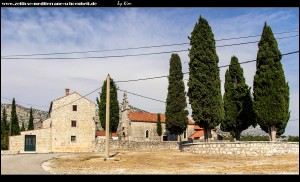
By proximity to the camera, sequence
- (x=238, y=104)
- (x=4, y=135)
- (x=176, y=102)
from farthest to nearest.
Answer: (x=176, y=102), (x=4, y=135), (x=238, y=104)

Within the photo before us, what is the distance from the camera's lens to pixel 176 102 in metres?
45.3

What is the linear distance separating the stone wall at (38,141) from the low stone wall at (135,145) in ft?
22.5

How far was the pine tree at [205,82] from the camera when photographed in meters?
32.3

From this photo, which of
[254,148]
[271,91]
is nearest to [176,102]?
[271,91]

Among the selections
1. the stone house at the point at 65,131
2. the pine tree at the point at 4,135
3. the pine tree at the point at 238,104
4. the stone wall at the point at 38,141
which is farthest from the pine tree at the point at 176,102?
the pine tree at the point at 4,135

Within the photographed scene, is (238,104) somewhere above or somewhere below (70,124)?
above

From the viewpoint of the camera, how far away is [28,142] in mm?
40188

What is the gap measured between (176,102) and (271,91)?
690 inches

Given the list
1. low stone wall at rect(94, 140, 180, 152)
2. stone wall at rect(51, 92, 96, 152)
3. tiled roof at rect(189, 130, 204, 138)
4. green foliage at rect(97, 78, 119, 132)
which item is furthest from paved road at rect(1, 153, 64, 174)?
tiled roof at rect(189, 130, 204, 138)

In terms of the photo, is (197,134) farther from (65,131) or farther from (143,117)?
(65,131)

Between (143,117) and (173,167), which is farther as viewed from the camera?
(143,117)

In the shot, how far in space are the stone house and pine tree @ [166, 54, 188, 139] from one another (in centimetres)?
1062

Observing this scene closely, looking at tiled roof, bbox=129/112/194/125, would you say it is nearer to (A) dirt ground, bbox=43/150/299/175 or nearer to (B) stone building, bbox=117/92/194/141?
(B) stone building, bbox=117/92/194/141

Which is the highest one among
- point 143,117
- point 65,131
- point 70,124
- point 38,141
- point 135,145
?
point 143,117
